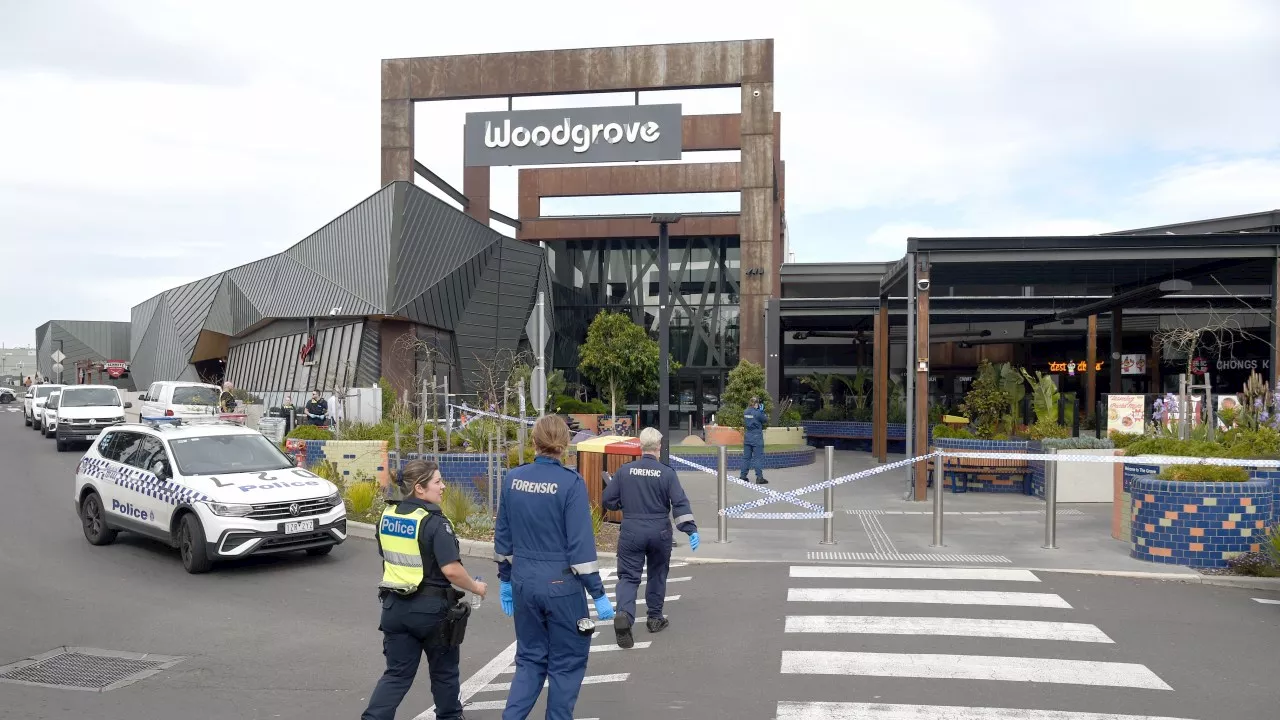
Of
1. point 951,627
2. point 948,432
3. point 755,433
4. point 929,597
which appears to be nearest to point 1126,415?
point 948,432

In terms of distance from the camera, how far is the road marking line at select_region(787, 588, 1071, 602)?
8820mm

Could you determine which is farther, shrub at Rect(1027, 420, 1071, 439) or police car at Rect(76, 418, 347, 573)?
shrub at Rect(1027, 420, 1071, 439)

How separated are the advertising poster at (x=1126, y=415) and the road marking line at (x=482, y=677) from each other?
42.8ft

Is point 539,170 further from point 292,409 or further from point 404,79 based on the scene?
point 292,409

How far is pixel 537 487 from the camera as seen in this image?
514cm

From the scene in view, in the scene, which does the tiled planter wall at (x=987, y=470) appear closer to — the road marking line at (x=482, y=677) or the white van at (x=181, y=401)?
the road marking line at (x=482, y=677)

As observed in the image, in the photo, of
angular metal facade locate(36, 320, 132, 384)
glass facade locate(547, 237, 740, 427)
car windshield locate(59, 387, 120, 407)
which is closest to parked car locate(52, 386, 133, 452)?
car windshield locate(59, 387, 120, 407)

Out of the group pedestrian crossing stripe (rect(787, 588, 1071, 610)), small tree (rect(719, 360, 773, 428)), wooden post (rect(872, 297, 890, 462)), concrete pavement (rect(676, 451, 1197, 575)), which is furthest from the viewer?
small tree (rect(719, 360, 773, 428))

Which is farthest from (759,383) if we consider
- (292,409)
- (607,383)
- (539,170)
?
(539,170)

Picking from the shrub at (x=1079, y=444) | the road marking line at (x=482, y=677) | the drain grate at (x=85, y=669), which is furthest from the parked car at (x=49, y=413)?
the shrub at (x=1079, y=444)

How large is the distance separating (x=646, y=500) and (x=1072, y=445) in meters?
11.2

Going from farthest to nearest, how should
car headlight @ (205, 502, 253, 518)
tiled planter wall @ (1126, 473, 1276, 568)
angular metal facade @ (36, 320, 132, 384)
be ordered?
angular metal facade @ (36, 320, 132, 384)
tiled planter wall @ (1126, 473, 1276, 568)
car headlight @ (205, 502, 253, 518)

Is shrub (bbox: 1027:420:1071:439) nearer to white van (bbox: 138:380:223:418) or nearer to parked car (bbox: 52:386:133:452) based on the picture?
white van (bbox: 138:380:223:418)

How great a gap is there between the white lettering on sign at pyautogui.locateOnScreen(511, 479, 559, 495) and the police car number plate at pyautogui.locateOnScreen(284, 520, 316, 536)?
19.8ft
